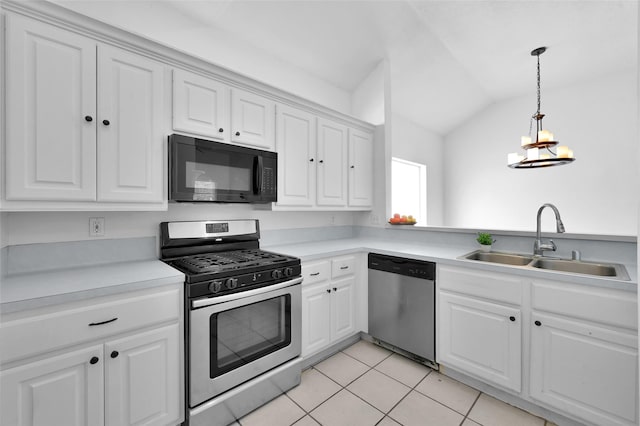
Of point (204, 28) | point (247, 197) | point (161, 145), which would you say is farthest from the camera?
point (204, 28)

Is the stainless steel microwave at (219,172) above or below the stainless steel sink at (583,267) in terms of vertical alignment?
above

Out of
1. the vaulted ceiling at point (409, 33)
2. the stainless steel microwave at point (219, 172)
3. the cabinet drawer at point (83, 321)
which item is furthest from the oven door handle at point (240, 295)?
the vaulted ceiling at point (409, 33)

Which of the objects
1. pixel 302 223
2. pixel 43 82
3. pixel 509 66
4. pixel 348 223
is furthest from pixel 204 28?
pixel 509 66

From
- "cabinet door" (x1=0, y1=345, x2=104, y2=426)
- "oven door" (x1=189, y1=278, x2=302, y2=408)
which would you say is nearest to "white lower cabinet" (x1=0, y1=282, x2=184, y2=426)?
"cabinet door" (x1=0, y1=345, x2=104, y2=426)

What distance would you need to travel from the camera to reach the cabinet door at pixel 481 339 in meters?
1.84

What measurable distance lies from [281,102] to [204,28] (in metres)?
0.87

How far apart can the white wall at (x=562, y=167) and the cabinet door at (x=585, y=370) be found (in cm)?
273

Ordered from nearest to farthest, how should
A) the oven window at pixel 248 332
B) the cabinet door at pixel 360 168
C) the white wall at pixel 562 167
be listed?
the oven window at pixel 248 332, the cabinet door at pixel 360 168, the white wall at pixel 562 167

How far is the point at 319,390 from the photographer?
6.70 feet

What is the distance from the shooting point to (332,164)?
292cm

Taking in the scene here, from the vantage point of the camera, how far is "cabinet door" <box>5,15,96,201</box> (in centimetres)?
136

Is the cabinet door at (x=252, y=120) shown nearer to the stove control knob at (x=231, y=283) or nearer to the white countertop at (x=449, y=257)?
the white countertop at (x=449, y=257)

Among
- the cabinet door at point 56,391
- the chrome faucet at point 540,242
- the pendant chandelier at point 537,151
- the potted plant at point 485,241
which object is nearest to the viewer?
the cabinet door at point 56,391

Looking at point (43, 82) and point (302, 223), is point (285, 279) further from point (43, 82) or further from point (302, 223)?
point (43, 82)
